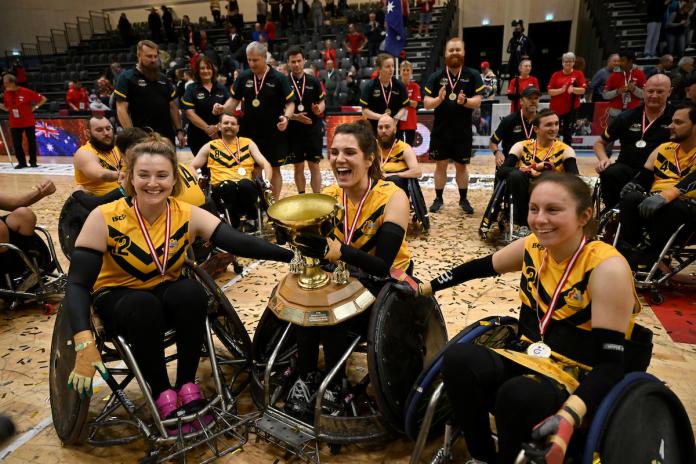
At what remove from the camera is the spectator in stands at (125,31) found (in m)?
16.7

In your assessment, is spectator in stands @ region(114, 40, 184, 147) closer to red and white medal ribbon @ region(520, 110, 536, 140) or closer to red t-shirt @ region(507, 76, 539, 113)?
red and white medal ribbon @ region(520, 110, 536, 140)

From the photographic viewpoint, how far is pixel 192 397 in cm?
208

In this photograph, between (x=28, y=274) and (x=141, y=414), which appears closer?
(x=141, y=414)

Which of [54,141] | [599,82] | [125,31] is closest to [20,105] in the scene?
[54,141]

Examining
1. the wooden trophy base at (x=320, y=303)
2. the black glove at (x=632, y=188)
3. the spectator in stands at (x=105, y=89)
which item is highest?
the spectator in stands at (x=105, y=89)

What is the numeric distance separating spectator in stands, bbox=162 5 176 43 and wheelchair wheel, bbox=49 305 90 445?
16974mm

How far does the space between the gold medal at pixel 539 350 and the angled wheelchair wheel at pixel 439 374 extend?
21 centimetres

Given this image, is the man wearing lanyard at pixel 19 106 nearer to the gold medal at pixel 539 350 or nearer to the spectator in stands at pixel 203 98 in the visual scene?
the spectator in stands at pixel 203 98

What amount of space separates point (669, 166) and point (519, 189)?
44.3 inches

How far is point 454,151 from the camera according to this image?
535 centimetres

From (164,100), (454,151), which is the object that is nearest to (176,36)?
(164,100)

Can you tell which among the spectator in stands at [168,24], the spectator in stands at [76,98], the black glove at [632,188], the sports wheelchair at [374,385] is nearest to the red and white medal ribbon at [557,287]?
the sports wheelchair at [374,385]

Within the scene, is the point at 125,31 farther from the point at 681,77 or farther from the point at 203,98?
the point at 681,77

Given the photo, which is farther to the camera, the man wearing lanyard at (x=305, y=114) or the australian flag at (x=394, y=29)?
the australian flag at (x=394, y=29)
